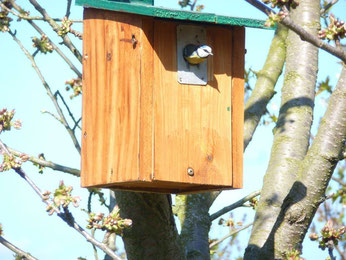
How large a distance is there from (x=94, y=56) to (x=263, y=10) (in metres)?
1.09

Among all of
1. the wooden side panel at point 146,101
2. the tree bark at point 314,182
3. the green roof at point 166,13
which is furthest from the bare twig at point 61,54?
the tree bark at point 314,182

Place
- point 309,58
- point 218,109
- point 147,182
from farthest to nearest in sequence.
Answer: point 309,58
point 218,109
point 147,182

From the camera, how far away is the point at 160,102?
3.57 meters

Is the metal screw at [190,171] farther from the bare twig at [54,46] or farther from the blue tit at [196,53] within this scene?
the bare twig at [54,46]

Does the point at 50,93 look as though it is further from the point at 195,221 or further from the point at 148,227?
the point at 148,227

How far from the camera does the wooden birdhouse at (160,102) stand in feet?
11.5

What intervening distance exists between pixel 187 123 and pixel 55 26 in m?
1.33

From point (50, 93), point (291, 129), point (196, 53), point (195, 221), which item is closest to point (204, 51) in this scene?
point (196, 53)

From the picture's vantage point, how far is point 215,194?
15.3 ft

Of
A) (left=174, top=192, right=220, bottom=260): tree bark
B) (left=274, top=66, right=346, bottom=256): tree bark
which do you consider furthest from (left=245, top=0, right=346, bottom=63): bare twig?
(left=174, top=192, right=220, bottom=260): tree bark

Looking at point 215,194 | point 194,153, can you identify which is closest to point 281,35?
point 215,194

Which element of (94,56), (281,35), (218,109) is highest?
(281,35)

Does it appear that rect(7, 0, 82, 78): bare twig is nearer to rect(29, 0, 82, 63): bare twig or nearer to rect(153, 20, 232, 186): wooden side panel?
rect(29, 0, 82, 63): bare twig

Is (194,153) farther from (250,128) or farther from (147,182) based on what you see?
(250,128)
